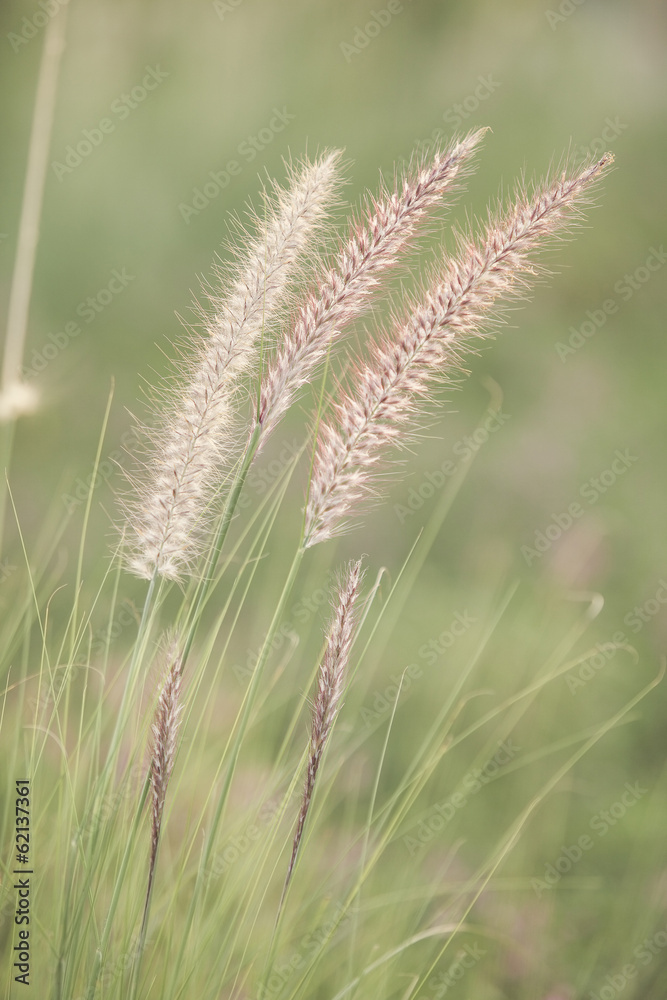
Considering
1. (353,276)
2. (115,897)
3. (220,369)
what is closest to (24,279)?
(220,369)

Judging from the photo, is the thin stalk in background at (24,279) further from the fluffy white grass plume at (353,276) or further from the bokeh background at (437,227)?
the bokeh background at (437,227)

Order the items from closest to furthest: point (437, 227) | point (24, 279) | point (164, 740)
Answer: point (164, 740), point (24, 279), point (437, 227)

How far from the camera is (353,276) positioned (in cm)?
100

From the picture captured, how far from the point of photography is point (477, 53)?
462 cm

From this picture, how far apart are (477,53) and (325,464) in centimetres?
460

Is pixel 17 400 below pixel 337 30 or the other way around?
below

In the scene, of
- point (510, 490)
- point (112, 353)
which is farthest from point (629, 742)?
point (112, 353)

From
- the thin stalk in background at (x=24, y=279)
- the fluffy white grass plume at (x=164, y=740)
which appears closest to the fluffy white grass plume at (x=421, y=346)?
the fluffy white grass plume at (x=164, y=740)

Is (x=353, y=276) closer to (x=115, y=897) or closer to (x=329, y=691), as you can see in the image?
(x=329, y=691)

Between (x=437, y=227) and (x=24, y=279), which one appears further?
(x=437, y=227)

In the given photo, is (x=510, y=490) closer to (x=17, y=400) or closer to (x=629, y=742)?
(x=629, y=742)

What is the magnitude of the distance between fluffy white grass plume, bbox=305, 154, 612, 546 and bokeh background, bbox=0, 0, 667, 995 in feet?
7.31

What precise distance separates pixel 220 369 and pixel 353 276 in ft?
0.75

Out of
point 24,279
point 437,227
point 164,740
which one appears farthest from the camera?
point 437,227
